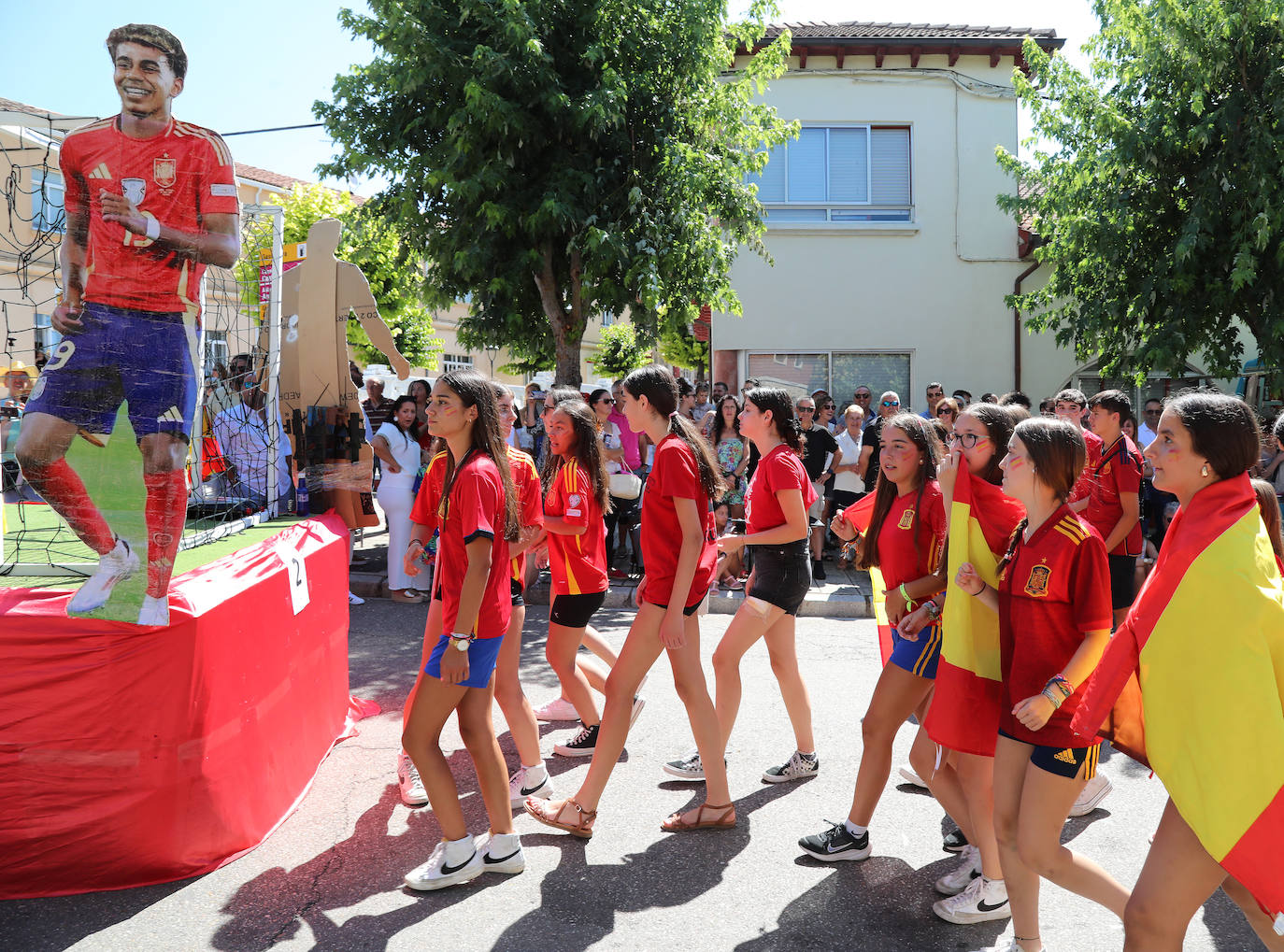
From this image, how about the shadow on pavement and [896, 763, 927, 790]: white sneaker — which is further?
[896, 763, 927, 790]: white sneaker

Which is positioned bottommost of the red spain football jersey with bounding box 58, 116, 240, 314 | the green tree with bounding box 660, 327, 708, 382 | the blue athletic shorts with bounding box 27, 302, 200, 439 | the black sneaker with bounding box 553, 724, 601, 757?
the black sneaker with bounding box 553, 724, 601, 757

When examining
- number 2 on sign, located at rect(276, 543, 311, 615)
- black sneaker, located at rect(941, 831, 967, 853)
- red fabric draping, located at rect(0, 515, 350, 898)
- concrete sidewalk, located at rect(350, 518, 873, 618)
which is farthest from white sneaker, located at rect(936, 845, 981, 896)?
concrete sidewalk, located at rect(350, 518, 873, 618)

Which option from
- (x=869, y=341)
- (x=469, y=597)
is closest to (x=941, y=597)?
(x=469, y=597)

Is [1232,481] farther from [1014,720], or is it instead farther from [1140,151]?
[1140,151]

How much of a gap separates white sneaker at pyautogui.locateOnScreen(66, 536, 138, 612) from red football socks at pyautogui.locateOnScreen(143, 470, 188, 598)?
0.21 feet

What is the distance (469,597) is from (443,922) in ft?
3.65

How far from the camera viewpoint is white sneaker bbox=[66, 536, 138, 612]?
3.37 m

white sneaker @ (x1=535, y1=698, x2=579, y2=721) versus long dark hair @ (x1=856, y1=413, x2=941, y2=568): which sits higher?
long dark hair @ (x1=856, y1=413, x2=941, y2=568)

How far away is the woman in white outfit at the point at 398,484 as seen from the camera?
9141 mm

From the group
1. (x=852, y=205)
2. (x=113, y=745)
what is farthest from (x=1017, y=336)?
(x=113, y=745)

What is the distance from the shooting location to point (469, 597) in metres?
3.44

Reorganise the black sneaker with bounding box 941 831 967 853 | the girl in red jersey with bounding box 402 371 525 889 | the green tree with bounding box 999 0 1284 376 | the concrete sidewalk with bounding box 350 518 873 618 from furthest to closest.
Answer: the green tree with bounding box 999 0 1284 376 → the concrete sidewalk with bounding box 350 518 873 618 → the black sneaker with bounding box 941 831 967 853 → the girl in red jersey with bounding box 402 371 525 889

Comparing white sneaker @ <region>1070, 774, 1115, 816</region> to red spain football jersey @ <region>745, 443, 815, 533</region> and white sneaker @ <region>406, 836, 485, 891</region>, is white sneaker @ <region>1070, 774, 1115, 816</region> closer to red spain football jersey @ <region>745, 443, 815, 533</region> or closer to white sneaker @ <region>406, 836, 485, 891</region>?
red spain football jersey @ <region>745, 443, 815, 533</region>

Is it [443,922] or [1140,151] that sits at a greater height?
[1140,151]
